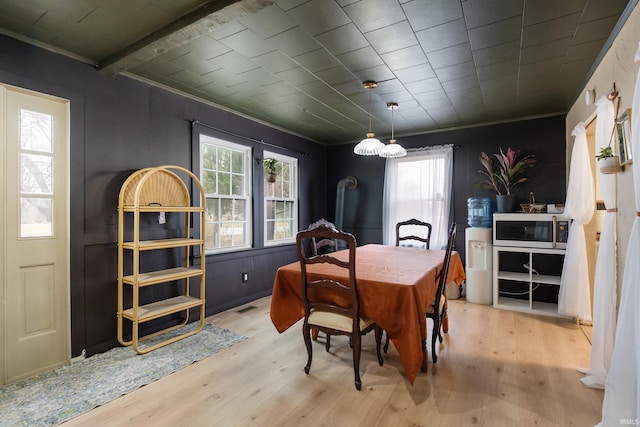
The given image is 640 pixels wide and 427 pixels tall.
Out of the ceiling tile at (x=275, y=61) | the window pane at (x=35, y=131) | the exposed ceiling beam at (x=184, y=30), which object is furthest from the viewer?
the ceiling tile at (x=275, y=61)

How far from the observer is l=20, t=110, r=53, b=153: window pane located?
2.24 meters

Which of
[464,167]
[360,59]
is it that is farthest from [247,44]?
[464,167]

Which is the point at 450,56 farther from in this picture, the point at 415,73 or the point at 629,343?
the point at 629,343

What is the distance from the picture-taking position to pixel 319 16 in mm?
1954

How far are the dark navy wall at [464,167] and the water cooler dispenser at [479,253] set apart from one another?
32 cm

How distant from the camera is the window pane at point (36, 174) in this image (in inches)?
88.3

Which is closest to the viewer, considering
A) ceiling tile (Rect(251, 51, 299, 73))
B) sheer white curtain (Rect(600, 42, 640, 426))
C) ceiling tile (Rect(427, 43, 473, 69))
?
sheer white curtain (Rect(600, 42, 640, 426))

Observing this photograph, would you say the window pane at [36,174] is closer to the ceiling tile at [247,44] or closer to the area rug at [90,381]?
the area rug at [90,381]

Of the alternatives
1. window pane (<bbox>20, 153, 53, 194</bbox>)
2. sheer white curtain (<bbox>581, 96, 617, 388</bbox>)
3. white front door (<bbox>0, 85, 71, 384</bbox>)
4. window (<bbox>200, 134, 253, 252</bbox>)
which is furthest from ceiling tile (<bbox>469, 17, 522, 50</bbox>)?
window pane (<bbox>20, 153, 53, 194</bbox>)

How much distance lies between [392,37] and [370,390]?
2.48m

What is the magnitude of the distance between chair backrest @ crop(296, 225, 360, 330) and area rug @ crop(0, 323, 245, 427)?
111 cm

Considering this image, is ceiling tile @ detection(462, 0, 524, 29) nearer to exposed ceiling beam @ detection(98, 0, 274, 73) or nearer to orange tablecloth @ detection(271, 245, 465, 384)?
exposed ceiling beam @ detection(98, 0, 274, 73)

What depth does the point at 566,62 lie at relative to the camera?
257 centimetres

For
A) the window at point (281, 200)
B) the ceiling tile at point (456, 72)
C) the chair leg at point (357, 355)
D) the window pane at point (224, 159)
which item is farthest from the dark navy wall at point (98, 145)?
the ceiling tile at point (456, 72)
